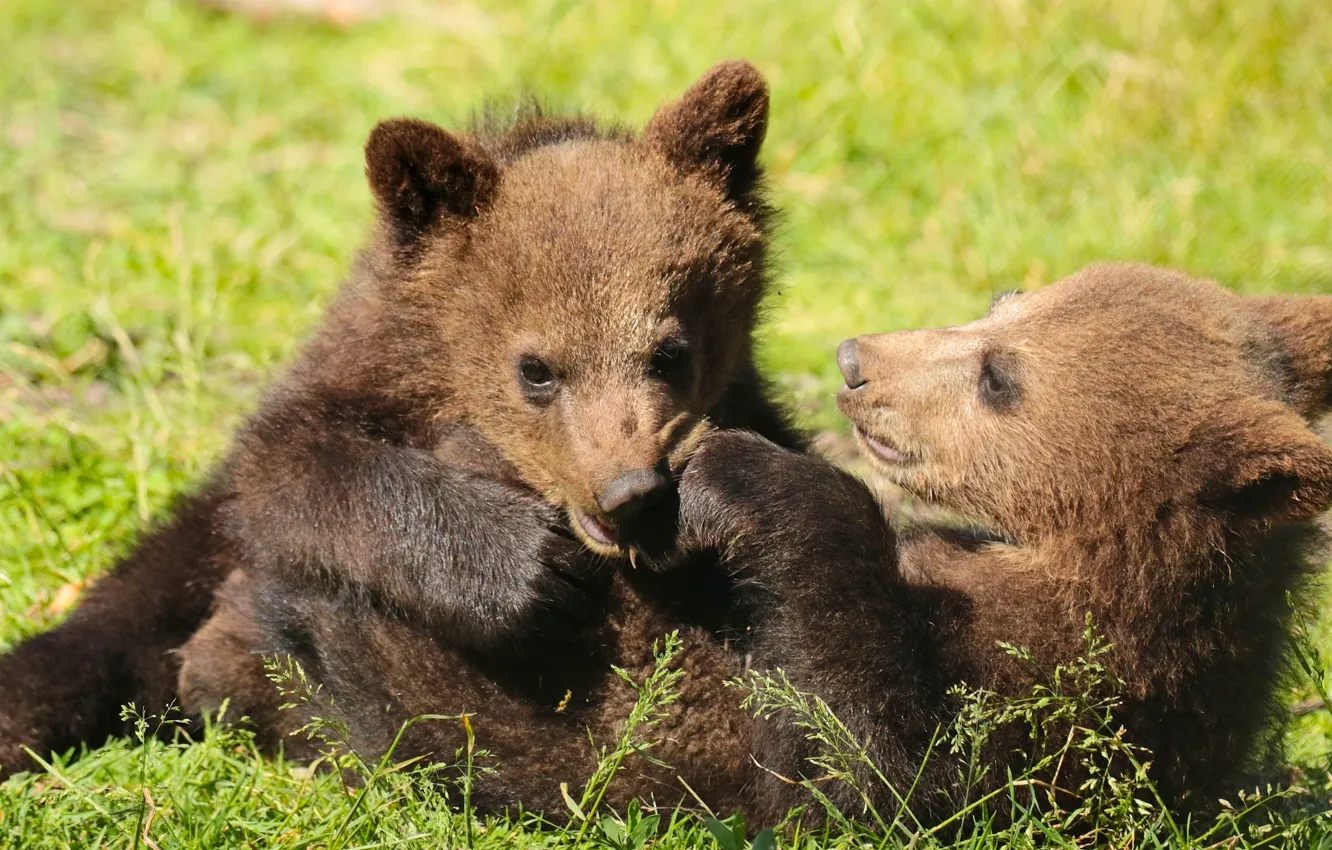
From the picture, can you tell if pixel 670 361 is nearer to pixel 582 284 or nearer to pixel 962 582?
pixel 582 284

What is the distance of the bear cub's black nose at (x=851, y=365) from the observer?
5078 mm

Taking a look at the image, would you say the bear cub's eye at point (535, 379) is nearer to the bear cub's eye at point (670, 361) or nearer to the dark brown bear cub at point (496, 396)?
the dark brown bear cub at point (496, 396)

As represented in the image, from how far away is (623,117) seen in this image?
30.8 ft

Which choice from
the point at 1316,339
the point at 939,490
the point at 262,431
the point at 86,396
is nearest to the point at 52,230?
the point at 86,396

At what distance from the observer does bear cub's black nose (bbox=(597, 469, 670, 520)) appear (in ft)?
14.5

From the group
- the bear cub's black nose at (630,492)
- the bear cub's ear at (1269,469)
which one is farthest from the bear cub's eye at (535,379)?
the bear cub's ear at (1269,469)

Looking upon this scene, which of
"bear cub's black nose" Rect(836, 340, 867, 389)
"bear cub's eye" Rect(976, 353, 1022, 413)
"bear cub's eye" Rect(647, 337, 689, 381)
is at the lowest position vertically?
"bear cub's eye" Rect(976, 353, 1022, 413)

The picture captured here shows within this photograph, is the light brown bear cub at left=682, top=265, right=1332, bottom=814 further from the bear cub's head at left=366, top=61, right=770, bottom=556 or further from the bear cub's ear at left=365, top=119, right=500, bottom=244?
the bear cub's ear at left=365, top=119, right=500, bottom=244

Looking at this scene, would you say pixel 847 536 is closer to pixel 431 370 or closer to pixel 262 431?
pixel 431 370

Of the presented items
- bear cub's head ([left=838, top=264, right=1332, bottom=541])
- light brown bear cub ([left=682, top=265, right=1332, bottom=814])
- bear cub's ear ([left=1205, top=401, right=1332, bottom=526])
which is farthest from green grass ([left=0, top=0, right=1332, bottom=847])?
bear cub's ear ([left=1205, top=401, right=1332, bottom=526])

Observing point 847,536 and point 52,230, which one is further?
point 52,230

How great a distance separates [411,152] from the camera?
16.2ft

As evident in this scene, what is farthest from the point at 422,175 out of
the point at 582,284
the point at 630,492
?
the point at 630,492

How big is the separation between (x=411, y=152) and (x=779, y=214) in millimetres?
1435
